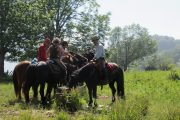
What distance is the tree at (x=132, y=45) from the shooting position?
104 meters

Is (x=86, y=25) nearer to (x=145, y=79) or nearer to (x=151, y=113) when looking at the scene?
(x=145, y=79)

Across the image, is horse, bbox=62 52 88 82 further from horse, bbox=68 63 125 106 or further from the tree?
the tree

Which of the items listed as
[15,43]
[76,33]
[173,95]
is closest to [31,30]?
[15,43]

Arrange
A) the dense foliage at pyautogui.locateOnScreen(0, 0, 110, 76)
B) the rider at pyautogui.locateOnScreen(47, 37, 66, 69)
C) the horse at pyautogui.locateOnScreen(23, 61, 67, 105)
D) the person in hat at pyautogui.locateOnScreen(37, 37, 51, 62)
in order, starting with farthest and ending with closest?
1. the dense foliage at pyautogui.locateOnScreen(0, 0, 110, 76)
2. the person in hat at pyautogui.locateOnScreen(37, 37, 51, 62)
3. the rider at pyautogui.locateOnScreen(47, 37, 66, 69)
4. the horse at pyautogui.locateOnScreen(23, 61, 67, 105)

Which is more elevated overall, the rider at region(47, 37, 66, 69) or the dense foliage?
the dense foliage

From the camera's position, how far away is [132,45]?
109250 mm

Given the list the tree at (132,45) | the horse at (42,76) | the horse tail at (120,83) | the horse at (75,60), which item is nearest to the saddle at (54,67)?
the horse at (42,76)

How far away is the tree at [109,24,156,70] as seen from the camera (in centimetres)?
10450

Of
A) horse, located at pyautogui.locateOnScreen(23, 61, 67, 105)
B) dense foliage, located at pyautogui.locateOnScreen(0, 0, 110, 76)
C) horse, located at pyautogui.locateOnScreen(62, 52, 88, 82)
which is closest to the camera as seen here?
horse, located at pyautogui.locateOnScreen(23, 61, 67, 105)

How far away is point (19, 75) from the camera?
16.5m

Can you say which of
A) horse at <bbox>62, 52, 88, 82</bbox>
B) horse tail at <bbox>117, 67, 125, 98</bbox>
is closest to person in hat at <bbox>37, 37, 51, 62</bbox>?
horse at <bbox>62, 52, 88, 82</bbox>

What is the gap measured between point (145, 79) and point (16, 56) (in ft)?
56.7

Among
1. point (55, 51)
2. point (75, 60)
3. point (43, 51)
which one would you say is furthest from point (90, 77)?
point (75, 60)

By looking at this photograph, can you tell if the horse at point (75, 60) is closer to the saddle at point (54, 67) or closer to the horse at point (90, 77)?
the horse at point (90, 77)
